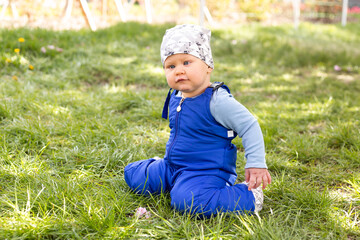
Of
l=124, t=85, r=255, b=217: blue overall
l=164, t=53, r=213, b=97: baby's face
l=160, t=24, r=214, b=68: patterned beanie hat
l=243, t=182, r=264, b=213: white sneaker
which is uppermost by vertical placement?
l=160, t=24, r=214, b=68: patterned beanie hat

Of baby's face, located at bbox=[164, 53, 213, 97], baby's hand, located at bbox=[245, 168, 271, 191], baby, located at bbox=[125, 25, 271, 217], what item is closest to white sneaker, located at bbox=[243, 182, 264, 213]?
baby, located at bbox=[125, 25, 271, 217]

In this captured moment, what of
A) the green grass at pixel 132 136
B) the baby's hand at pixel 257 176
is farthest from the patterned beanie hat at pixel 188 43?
the baby's hand at pixel 257 176

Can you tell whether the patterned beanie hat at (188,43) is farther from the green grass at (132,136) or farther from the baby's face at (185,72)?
the green grass at (132,136)

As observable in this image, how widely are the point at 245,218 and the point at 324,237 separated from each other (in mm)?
382

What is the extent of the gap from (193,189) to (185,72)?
625 millimetres

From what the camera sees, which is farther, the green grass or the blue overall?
the blue overall

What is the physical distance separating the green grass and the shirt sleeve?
309 mm

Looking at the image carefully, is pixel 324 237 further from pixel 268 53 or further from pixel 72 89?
pixel 268 53

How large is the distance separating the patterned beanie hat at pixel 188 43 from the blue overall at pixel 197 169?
21 centimetres

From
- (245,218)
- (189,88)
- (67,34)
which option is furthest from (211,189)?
(67,34)

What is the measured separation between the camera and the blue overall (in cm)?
192

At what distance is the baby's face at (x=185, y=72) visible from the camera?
76.4 inches

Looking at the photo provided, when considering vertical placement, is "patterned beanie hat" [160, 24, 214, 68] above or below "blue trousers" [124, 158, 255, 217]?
above

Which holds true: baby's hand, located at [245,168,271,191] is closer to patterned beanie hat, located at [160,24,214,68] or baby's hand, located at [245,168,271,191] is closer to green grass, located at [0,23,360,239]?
green grass, located at [0,23,360,239]
